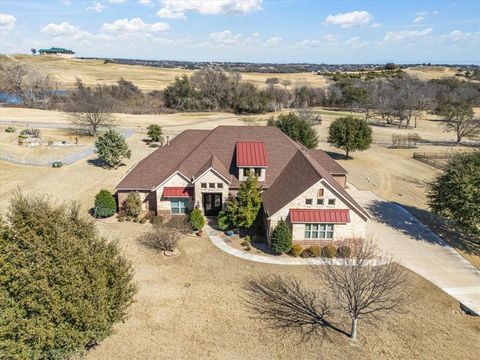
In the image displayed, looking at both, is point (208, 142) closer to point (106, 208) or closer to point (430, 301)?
point (106, 208)

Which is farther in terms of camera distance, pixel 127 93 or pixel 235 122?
pixel 127 93

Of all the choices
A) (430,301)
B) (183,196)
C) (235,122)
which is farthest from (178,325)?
(235,122)

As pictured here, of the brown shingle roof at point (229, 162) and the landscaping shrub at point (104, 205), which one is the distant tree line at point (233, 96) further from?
the landscaping shrub at point (104, 205)

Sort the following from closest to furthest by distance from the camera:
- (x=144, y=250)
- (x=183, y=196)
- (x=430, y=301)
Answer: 1. (x=430, y=301)
2. (x=144, y=250)
3. (x=183, y=196)

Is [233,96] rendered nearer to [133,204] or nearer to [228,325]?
[133,204]

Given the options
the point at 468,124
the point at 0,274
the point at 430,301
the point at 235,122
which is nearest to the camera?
the point at 0,274

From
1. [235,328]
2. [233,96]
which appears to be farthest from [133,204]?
[233,96]

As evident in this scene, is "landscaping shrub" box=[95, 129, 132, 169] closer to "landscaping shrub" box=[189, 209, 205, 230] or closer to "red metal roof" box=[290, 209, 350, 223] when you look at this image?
"landscaping shrub" box=[189, 209, 205, 230]
